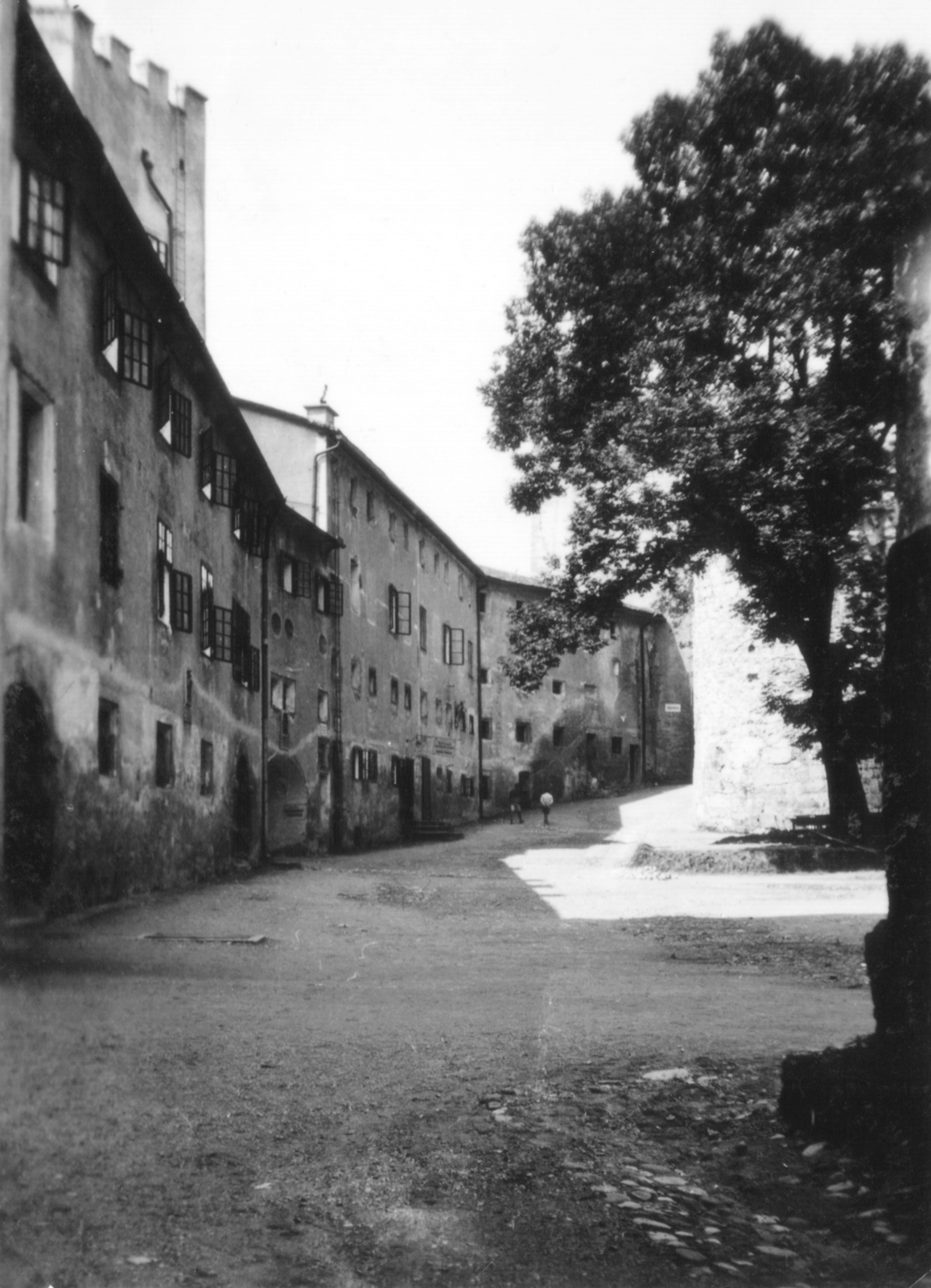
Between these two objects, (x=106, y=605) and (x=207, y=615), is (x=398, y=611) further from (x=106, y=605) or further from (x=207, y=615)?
(x=106, y=605)

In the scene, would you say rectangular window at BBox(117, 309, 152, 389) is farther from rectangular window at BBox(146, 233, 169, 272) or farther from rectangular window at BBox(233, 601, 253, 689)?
rectangular window at BBox(233, 601, 253, 689)

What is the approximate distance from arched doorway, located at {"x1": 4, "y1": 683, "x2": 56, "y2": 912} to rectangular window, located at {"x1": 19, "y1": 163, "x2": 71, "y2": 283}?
5.89ft

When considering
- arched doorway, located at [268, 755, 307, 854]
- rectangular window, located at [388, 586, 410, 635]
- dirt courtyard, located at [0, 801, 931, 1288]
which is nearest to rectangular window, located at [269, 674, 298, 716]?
arched doorway, located at [268, 755, 307, 854]

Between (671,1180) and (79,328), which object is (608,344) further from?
(671,1180)

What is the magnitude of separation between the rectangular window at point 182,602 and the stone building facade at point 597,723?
74.0ft

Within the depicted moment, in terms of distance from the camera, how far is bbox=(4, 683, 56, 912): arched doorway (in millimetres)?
4641

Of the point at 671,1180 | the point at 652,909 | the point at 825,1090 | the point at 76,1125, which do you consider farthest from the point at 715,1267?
the point at 652,909

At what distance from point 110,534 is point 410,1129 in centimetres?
667

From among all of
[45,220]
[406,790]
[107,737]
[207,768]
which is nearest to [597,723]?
[406,790]

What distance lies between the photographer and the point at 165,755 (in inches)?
593

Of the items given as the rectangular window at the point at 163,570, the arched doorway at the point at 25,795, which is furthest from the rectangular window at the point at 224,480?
the arched doorway at the point at 25,795

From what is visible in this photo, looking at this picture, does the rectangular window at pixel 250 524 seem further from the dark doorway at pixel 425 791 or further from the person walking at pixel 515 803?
the person walking at pixel 515 803

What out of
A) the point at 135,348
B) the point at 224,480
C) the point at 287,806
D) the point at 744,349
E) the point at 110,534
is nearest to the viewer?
the point at 744,349

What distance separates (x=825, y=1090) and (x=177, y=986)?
484 cm
